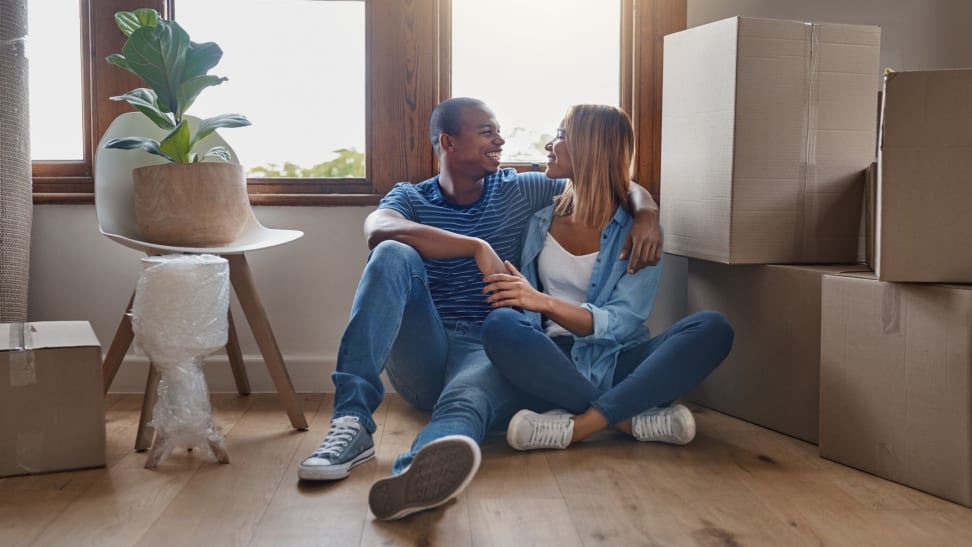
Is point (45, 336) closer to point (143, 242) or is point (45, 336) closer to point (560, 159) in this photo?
point (143, 242)

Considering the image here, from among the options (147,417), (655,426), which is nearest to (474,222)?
(655,426)

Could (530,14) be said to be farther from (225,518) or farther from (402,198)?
(225,518)

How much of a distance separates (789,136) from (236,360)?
4.89 feet

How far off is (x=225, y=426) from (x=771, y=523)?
1.27 metres

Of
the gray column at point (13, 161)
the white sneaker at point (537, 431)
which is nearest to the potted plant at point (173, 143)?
the gray column at point (13, 161)

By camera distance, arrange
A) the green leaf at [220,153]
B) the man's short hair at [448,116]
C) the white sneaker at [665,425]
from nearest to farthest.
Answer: the white sneaker at [665,425]
the green leaf at [220,153]
the man's short hair at [448,116]

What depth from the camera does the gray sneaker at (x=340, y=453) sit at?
1.68 m

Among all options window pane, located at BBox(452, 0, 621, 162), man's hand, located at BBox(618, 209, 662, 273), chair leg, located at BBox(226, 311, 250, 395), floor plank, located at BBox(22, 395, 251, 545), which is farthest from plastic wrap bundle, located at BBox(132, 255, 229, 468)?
window pane, located at BBox(452, 0, 621, 162)

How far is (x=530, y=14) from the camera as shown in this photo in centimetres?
254

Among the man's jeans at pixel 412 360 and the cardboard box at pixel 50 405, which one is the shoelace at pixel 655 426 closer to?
the man's jeans at pixel 412 360

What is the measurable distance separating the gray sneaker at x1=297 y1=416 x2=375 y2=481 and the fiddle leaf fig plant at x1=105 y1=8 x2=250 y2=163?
734 mm

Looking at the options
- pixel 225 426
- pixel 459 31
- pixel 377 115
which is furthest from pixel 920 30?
pixel 225 426

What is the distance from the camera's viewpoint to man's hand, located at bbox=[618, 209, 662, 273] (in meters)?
2.01

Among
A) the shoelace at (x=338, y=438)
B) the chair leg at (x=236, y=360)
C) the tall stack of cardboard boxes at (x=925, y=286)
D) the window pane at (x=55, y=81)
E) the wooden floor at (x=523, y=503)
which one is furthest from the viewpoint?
the window pane at (x=55, y=81)
